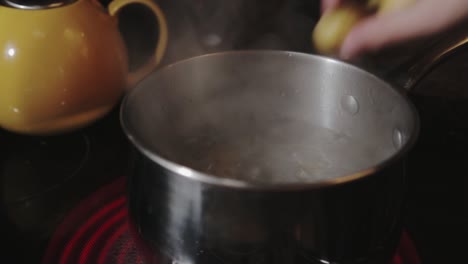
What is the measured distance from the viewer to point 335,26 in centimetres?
70

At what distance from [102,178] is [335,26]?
360 mm

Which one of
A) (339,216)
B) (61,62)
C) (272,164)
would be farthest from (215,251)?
(61,62)

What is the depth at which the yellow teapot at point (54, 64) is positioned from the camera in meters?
0.59

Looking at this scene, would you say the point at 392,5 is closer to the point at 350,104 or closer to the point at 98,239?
the point at 350,104

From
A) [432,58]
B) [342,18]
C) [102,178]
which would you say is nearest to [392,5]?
[342,18]

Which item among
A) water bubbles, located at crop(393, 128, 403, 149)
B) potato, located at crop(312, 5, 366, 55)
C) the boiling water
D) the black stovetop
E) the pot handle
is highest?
the pot handle

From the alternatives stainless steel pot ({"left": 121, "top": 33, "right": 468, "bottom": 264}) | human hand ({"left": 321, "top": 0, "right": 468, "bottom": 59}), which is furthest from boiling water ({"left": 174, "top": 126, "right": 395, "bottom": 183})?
human hand ({"left": 321, "top": 0, "right": 468, "bottom": 59})

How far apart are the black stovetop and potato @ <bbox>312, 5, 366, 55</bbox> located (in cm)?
14

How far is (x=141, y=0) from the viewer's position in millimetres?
677

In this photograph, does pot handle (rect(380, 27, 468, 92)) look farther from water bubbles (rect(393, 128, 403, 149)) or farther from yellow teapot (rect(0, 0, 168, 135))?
yellow teapot (rect(0, 0, 168, 135))

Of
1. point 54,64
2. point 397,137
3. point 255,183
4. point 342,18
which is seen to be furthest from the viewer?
point 342,18

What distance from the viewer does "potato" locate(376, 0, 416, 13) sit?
2.19ft

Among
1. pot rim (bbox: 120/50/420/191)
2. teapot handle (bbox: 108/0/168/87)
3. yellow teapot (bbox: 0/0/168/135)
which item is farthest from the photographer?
teapot handle (bbox: 108/0/168/87)

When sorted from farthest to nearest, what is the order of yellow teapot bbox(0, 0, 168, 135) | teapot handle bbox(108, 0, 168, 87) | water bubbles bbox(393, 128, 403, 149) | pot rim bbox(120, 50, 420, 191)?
teapot handle bbox(108, 0, 168, 87) < yellow teapot bbox(0, 0, 168, 135) < water bubbles bbox(393, 128, 403, 149) < pot rim bbox(120, 50, 420, 191)
